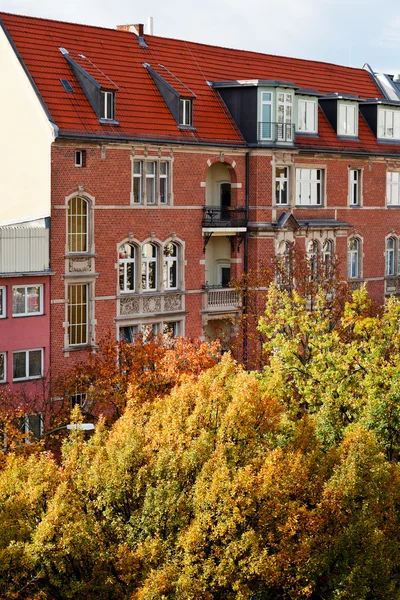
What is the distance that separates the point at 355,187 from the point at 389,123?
4.41m

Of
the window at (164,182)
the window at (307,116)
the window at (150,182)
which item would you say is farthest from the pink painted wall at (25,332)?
the window at (307,116)

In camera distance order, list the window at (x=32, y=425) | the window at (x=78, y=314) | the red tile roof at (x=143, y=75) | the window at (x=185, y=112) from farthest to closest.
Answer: the window at (x=185, y=112) → the red tile roof at (x=143, y=75) → the window at (x=78, y=314) → the window at (x=32, y=425)

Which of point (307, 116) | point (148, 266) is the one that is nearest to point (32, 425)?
point (148, 266)

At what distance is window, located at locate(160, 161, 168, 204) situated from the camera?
53656 mm

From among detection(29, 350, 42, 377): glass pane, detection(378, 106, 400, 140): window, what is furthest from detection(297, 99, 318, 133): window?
detection(29, 350, 42, 377): glass pane

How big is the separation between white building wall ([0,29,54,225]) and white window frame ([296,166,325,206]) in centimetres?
1462

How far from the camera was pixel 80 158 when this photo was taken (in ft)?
164

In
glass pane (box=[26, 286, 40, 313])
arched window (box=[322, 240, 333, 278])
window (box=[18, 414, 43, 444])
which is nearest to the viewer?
window (box=[18, 414, 43, 444])

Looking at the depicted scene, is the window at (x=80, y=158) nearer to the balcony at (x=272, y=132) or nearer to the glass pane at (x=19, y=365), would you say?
the glass pane at (x=19, y=365)

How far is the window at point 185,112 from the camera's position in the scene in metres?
54.8

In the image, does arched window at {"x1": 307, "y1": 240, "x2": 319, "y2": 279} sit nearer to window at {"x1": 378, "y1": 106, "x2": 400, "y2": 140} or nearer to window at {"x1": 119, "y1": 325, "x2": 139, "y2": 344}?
window at {"x1": 378, "y1": 106, "x2": 400, "y2": 140}

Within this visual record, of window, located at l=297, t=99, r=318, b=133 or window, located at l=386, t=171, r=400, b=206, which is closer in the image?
window, located at l=297, t=99, r=318, b=133

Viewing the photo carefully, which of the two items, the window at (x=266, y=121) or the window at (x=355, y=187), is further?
the window at (x=355, y=187)

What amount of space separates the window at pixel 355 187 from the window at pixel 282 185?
235 inches
